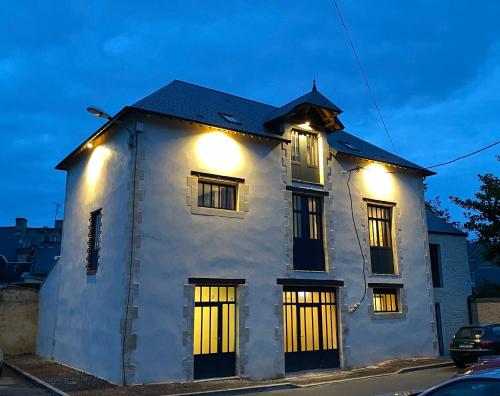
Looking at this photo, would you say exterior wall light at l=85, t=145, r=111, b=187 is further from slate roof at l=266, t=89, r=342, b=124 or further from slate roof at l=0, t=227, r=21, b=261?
slate roof at l=0, t=227, r=21, b=261

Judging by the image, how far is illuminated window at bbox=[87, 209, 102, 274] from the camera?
49.0 feet

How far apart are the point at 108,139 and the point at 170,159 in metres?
2.94

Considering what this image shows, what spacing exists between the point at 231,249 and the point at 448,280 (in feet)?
38.5

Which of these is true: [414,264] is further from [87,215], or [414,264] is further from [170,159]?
[87,215]

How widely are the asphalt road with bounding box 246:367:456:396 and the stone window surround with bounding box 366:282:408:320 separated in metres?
2.58

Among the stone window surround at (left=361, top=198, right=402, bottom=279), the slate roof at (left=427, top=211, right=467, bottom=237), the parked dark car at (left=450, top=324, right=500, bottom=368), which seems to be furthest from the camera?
the slate roof at (left=427, top=211, right=467, bottom=237)

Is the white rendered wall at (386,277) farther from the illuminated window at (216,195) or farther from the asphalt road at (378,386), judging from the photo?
the illuminated window at (216,195)

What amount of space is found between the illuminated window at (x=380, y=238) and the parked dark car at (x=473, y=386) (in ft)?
42.5

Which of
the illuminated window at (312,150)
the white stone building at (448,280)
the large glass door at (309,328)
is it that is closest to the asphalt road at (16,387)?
the large glass door at (309,328)

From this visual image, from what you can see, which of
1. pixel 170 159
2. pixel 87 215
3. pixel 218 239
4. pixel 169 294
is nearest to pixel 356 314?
pixel 218 239

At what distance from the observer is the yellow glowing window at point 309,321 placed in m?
14.9

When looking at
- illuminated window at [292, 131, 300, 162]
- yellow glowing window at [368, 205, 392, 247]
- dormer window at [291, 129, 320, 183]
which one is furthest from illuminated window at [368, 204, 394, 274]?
illuminated window at [292, 131, 300, 162]

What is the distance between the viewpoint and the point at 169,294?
12.7 m

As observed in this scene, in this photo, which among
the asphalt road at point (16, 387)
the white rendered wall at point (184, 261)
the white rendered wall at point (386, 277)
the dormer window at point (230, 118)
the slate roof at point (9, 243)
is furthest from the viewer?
the slate roof at point (9, 243)
